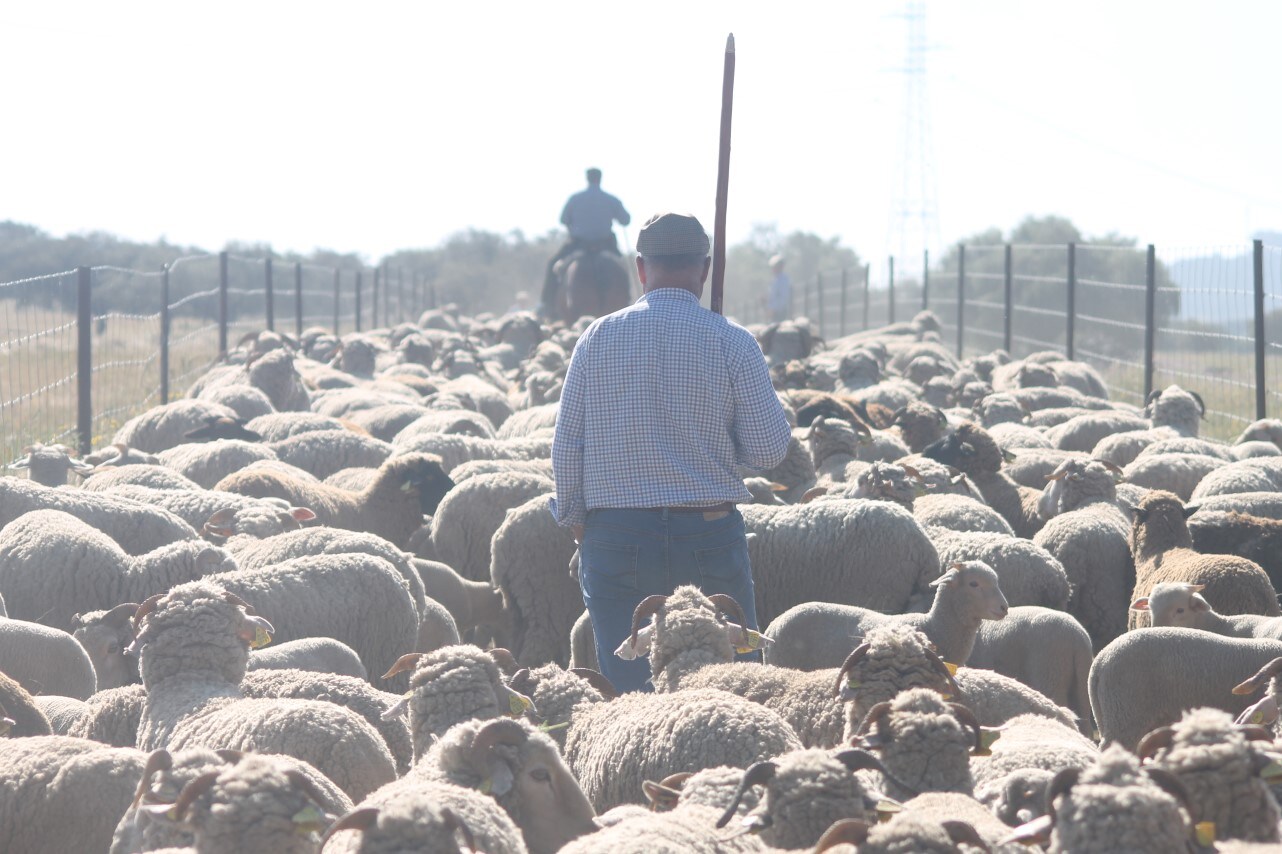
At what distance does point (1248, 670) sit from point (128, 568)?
4.48m

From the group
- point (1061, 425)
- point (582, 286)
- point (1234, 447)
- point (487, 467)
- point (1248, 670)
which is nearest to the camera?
point (1248, 670)

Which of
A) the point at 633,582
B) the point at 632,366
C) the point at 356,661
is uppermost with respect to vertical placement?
the point at 632,366

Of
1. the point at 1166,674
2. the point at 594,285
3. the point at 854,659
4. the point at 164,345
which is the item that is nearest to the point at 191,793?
the point at 854,659

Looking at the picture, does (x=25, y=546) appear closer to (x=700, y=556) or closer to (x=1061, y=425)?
(x=700, y=556)

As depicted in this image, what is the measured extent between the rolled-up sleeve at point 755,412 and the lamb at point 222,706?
5.02 ft

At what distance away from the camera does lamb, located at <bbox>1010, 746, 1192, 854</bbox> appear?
8.41ft

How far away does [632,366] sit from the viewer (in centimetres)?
511

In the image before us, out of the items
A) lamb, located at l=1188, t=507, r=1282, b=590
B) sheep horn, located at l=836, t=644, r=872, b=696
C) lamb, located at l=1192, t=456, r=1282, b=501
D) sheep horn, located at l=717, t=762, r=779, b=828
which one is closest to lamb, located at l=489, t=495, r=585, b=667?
lamb, located at l=1188, t=507, r=1282, b=590

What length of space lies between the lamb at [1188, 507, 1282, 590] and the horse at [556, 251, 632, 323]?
16.1 m

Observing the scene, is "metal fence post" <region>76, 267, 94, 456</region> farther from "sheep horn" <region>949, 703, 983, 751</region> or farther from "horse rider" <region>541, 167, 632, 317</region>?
"horse rider" <region>541, 167, 632, 317</region>

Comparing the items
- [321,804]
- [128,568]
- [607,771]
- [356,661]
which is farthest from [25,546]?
[321,804]

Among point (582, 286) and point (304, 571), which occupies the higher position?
point (582, 286)

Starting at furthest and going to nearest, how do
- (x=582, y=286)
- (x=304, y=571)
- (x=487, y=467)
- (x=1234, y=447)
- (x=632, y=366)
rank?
(x=582, y=286), (x=1234, y=447), (x=487, y=467), (x=304, y=571), (x=632, y=366)

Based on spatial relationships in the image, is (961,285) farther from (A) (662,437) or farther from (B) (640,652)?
(B) (640,652)
